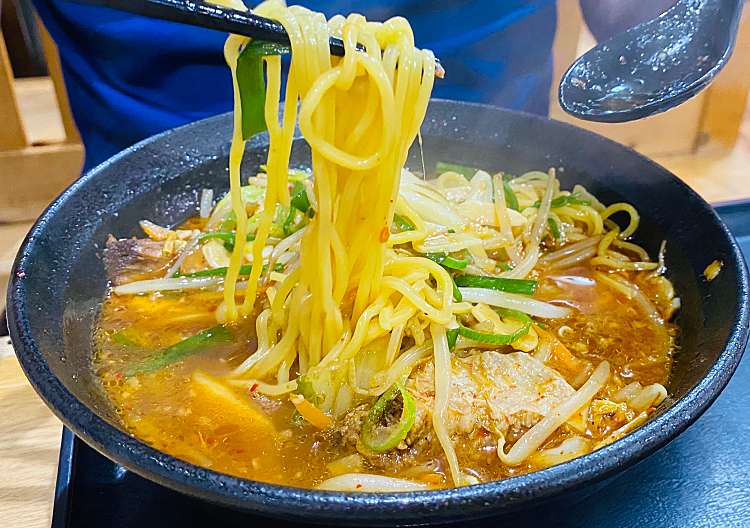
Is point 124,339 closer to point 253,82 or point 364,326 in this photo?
point 364,326

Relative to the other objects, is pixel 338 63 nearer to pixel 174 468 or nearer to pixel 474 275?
pixel 474 275

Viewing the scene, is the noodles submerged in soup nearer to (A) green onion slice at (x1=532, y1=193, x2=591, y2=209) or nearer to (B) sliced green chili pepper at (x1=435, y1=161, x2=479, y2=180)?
(A) green onion slice at (x1=532, y1=193, x2=591, y2=209)

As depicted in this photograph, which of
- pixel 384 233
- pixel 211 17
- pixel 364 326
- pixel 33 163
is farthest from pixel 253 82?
pixel 33 163

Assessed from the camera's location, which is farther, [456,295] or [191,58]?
[191,58]

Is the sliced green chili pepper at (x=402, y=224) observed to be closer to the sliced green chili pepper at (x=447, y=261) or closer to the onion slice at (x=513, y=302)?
the sliced green chili pepper at (x=447, y=261)

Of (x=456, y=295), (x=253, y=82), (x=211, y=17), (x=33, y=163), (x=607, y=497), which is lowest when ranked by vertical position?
(x=33, y=163)

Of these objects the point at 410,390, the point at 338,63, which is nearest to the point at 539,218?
the point at 410,390
